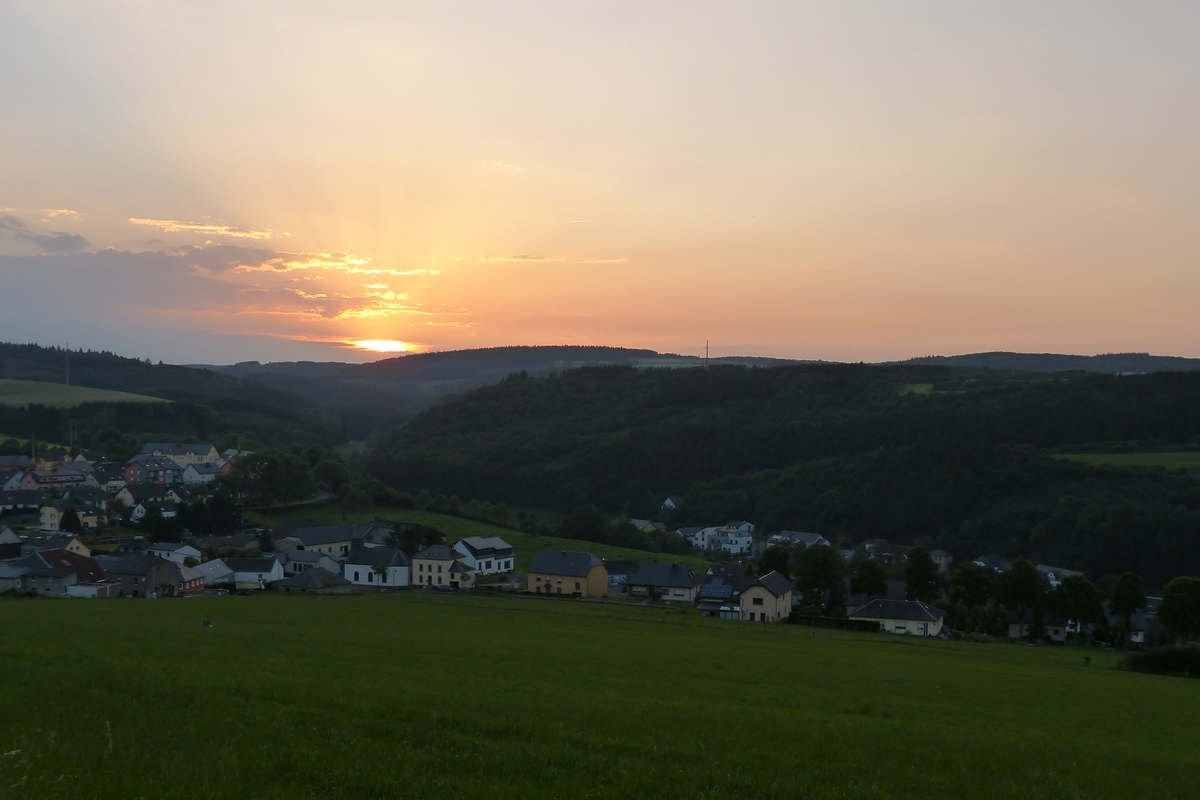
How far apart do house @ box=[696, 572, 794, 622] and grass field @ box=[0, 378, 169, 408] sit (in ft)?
434

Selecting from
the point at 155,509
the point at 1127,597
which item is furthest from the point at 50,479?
the point at 1127,597

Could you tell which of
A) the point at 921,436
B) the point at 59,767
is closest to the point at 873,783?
the point at 59,767

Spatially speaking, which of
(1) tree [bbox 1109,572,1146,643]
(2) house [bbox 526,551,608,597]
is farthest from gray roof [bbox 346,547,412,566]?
(1) tree [bbox 1109,572,1146,643]

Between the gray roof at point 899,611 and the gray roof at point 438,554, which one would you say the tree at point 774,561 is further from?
the gray roof at point 438,554

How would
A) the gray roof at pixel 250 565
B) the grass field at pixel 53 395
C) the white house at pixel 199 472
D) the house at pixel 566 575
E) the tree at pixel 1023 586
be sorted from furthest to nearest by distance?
the grass field at pixel 53 395, the white house at pixel 199 472, the house at pixel 566 575, the gray roof at pixel 250 565, the tree at pixel 1023 586

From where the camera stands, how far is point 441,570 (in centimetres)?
6309

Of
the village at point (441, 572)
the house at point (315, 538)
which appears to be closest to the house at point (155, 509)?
the village at point (441, 572)

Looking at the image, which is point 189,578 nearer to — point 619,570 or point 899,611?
point 619,570

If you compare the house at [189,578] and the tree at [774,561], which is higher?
the tree at [774,561]

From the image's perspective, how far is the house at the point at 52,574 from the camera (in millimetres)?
49375

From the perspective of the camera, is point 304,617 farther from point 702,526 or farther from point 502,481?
point 502,481

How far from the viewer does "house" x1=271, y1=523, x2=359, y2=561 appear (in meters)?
73.0

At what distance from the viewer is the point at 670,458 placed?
458 ft

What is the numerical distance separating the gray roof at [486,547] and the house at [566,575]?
6746mm
